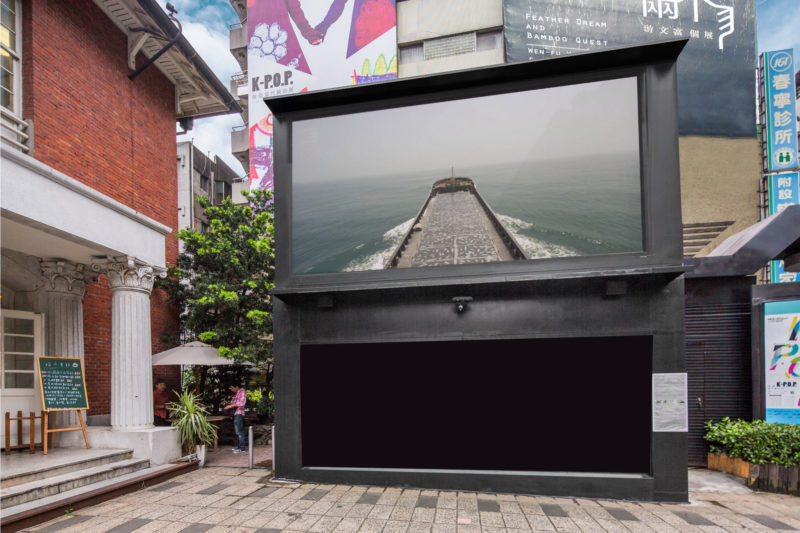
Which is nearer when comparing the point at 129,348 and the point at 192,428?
the point at 129,348

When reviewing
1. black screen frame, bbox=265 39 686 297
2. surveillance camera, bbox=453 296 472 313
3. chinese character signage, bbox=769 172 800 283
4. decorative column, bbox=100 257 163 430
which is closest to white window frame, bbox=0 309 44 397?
decorative column, bbox=100 257 163 430

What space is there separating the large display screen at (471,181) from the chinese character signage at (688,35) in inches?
443

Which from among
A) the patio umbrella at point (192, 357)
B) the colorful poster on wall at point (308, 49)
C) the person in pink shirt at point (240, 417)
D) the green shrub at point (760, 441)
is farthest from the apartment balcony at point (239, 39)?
the green shrub at point (760, 441)

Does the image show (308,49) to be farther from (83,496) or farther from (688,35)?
(83,496)

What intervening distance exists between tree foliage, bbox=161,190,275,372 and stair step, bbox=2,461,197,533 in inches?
133

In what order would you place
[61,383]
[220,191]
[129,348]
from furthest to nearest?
1. [220,191]
2. [129,348]
3. [61,383]

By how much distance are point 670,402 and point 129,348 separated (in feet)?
33.8

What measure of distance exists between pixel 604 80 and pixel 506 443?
696cm

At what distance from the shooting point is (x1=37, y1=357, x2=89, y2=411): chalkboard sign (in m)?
7.64

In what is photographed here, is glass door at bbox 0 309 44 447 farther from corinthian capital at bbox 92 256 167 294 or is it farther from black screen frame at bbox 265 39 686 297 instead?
black screen frame at bbox 265 39 686 297

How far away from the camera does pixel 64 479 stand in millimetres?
6578

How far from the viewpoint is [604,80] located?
7.63m

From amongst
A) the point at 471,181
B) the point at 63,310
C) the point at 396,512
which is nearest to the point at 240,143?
the point at 63,310

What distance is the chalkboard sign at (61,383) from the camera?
764 cm
